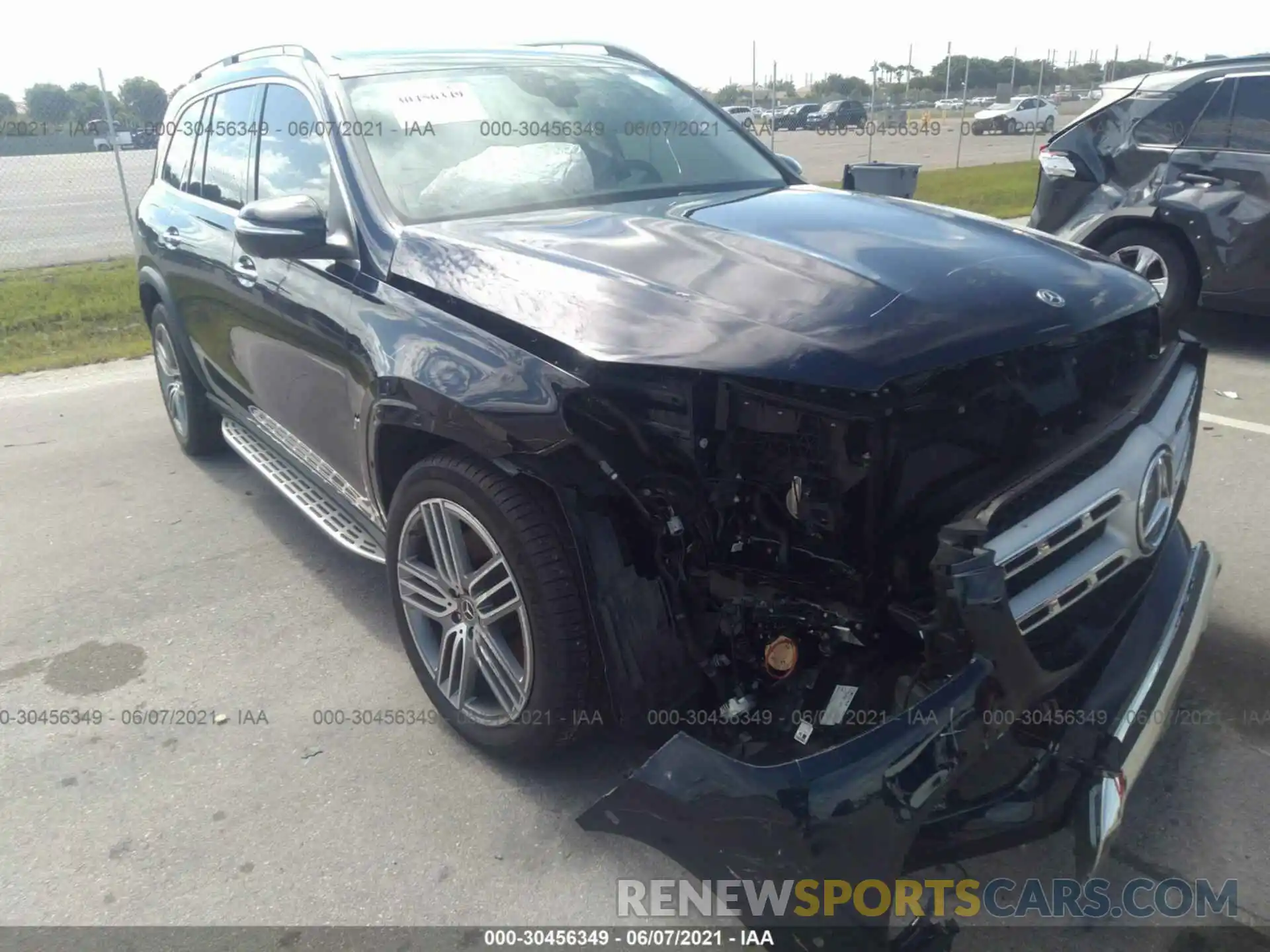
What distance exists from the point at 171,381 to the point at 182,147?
128 cm

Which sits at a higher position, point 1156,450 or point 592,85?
point 592,85

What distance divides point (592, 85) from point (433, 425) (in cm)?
198

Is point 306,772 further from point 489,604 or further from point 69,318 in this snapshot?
point 69,318

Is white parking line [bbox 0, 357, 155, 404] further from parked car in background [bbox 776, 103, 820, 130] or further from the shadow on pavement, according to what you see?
parked car in background [bbox 776, 103, 820, 130]

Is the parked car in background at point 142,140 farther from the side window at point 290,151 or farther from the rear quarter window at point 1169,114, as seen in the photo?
the rear quarter window at point 1169,114

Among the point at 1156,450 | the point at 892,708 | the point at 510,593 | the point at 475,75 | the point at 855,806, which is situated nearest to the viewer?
the point at 855,806

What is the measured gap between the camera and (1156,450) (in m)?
2.49

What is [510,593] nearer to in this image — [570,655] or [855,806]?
[570,655]

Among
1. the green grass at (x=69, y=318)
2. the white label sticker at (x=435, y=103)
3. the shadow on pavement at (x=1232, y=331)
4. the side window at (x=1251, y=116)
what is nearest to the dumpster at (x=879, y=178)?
the white label sticker at (x=435, y=103)

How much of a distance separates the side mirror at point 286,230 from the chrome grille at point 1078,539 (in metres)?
2.24

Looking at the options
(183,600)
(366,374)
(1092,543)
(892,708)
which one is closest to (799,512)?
(892,708)

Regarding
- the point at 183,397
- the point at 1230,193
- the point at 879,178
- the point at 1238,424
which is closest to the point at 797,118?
the point at 1230,193

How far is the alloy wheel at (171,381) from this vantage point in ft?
→ 18.1

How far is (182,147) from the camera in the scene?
5281 mm
